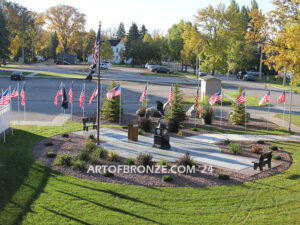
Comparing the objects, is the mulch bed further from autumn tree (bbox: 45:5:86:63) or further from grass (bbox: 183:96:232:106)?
autumn tree (bbox: 45:5:86:63)

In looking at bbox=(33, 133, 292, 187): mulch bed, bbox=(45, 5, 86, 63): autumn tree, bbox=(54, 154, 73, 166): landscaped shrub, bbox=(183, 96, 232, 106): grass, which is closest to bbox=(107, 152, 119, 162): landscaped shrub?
bbox=(33, 133, 292, 187): mulch bed

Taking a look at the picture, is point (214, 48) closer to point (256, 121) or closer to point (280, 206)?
point (256, 121)

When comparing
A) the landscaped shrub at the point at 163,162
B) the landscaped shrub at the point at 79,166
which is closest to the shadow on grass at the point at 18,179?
the landscaped shrub at the point at 79,166

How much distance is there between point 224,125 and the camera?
2350 cm

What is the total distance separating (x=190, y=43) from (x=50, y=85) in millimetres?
19626

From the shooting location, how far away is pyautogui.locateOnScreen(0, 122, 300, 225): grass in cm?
937

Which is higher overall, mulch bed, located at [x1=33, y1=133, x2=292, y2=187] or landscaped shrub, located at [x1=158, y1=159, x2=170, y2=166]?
landscaped shrub, located at [x1=158, y1=159, x2=170, y2=166]

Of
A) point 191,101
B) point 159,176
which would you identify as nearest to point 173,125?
point 159,176

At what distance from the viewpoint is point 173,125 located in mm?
20484

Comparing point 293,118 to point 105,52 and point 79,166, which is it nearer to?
point 79,166

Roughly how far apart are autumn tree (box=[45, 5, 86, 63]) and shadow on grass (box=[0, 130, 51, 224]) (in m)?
70.8

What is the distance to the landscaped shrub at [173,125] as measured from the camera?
20.5 m

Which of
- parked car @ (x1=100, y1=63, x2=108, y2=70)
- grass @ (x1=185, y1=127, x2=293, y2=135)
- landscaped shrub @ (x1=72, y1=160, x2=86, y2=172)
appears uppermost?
parked car @ (x1=100, y1=63, x2=108, y2=70)

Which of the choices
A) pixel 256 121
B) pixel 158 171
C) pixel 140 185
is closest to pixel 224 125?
pixel 256 121
